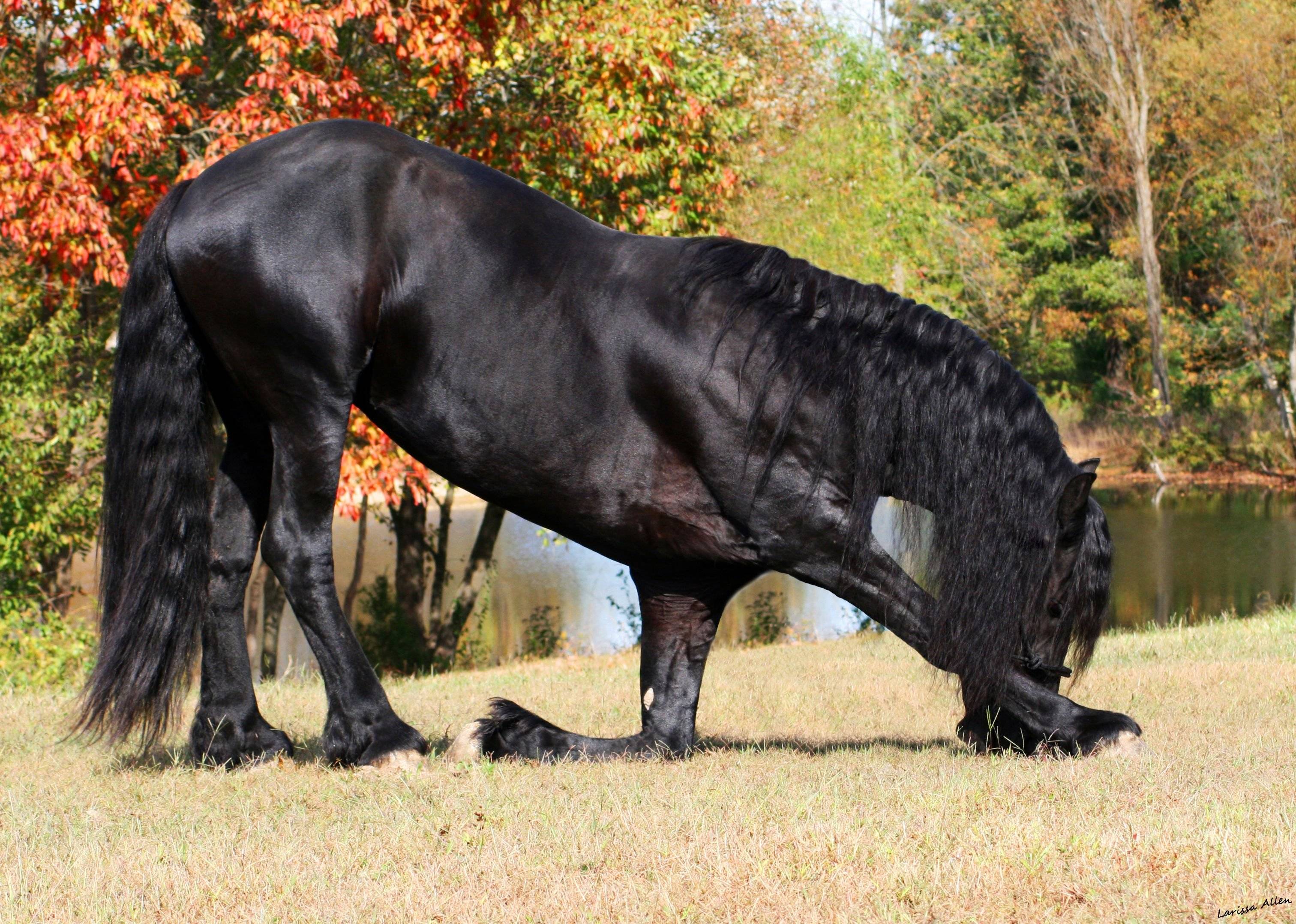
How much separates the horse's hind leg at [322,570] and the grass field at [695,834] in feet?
0.65

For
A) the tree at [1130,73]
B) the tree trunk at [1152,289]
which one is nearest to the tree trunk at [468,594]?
the tree at [1130,73]

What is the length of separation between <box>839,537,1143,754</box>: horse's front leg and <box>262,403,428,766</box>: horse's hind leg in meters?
1.66

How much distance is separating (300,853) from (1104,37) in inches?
1380

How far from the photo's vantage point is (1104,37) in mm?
33344

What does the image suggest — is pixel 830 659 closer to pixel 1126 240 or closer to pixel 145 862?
pixel 145 862

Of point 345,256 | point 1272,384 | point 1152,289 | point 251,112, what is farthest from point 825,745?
point 1152,289

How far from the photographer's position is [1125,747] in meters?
4.20

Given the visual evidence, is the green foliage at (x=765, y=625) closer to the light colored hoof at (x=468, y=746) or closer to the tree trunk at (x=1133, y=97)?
the light colored hoof at (x=468, y=746)

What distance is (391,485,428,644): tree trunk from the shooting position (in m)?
16.2

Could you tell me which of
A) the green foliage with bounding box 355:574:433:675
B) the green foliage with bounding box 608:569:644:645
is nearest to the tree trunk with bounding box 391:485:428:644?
the green foliage with bounding box 355:574:433:675

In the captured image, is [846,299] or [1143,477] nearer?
[846,299]

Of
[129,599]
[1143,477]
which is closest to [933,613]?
[129,599]

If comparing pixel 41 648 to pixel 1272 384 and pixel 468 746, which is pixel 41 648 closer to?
pixel 468 746

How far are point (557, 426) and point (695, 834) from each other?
1.63 meters
